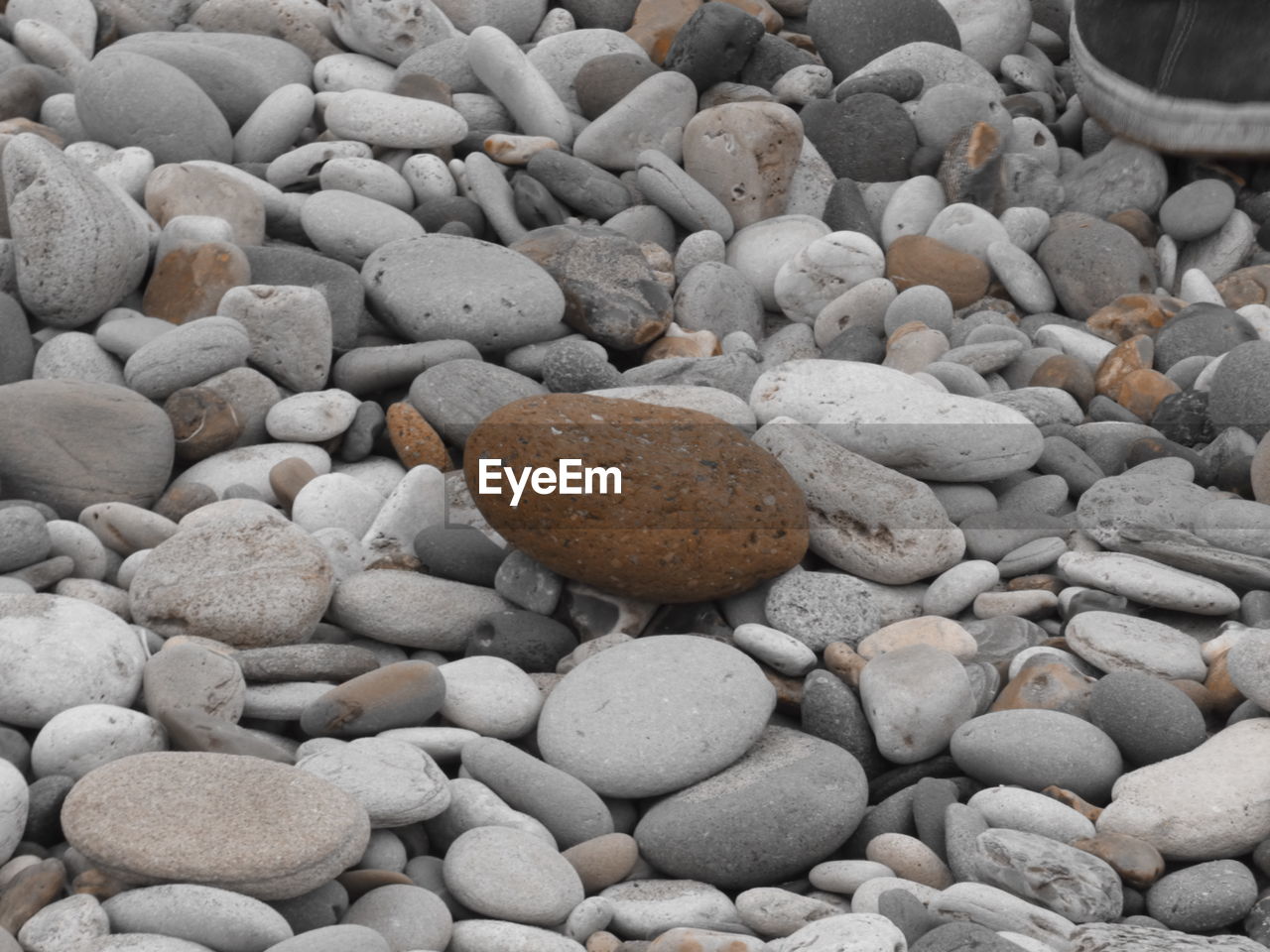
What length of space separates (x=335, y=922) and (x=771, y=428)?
6.57 ft

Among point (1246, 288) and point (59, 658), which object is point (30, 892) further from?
point (1246, 288)

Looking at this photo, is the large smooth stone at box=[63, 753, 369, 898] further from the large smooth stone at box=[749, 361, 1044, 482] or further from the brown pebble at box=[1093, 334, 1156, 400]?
the brown pebble at box=[1093, 334, 1156, 400]

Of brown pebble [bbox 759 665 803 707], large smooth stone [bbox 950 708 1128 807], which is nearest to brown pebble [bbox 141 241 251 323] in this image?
brown pebble [bbox 759 665 803 707]

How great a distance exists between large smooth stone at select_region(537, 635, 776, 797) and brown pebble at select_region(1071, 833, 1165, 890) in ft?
2.51

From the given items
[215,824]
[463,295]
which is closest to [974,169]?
[463,295]

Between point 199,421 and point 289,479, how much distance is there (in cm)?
36

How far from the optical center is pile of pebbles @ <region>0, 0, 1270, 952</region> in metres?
2.79

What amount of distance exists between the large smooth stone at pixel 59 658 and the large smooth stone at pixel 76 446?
2.83 feet

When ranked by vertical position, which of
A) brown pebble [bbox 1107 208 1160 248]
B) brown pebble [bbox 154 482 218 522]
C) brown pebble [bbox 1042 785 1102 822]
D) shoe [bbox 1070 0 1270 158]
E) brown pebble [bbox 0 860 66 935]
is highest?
shoe [bbox 1070 0 1270 158]

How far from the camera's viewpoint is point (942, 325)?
5.17 meters

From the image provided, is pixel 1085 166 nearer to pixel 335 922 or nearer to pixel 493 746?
pixel 493 746

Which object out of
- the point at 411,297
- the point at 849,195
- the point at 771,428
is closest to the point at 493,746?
the point at 771,428

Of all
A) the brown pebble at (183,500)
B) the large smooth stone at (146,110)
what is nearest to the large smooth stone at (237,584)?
the brown pebble at (183,500)

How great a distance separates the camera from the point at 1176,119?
233 inches
